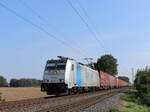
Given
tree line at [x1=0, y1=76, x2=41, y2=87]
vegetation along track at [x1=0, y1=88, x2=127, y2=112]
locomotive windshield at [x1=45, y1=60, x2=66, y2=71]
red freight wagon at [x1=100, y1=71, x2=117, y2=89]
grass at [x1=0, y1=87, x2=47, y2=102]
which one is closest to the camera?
vegetation along track at [x1=0, y1=88, x2=127, y2=112]

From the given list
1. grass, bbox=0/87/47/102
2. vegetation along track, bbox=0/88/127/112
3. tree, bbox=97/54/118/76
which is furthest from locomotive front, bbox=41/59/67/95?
tree, bbox=97/54/118/76

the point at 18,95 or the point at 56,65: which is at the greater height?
the point at 56,65

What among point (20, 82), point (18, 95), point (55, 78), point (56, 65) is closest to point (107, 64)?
point (20, 82)

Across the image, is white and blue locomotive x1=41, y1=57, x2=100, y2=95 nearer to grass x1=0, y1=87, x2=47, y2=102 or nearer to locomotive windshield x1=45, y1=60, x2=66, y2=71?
locomotive windshield x1=45, y1=60, x2=66, y2=71

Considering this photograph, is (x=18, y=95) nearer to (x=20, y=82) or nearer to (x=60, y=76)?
(x=60, y=76)

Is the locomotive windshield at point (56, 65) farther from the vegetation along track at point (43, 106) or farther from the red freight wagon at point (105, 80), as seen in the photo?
the red freight wagon at point (105, 80)

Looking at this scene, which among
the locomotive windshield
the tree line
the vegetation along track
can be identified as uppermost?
the tree line

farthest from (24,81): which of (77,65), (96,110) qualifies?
(96,110)

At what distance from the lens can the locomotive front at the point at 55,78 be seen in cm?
3478

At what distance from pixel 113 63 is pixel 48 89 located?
123524mm

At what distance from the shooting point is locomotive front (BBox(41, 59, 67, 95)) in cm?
3478

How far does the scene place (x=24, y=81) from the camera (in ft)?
536

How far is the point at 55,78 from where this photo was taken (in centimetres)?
3512

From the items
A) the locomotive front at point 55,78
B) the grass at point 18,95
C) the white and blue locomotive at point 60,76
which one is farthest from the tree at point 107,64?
the locomotive front at point 55,78
